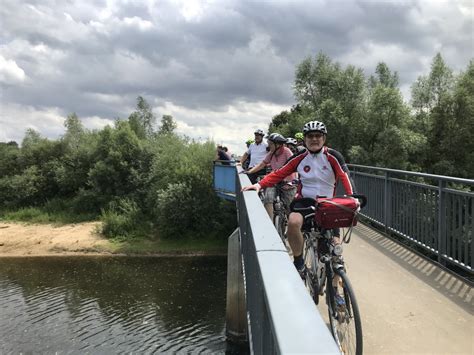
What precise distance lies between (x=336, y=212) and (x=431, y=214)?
370 cm

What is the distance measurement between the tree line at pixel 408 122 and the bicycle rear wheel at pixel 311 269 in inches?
798

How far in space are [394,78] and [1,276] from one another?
1277 inches

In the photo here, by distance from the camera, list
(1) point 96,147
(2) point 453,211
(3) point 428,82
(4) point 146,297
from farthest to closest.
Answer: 1. (1) point 96,147
2. (3) point 428,82
3. (4) point 146,297
4. (2) point 453,211

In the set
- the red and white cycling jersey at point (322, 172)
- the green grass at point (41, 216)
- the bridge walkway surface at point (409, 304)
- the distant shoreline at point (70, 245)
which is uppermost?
the red and white cycling jersey at point (322, 172)

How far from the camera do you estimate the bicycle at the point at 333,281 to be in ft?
11.6

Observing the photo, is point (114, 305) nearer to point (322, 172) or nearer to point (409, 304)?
point (409, 304)

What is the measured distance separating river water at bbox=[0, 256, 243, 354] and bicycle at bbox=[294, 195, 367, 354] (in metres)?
9.71

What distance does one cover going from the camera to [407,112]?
24344mm

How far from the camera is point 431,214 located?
22.1ft

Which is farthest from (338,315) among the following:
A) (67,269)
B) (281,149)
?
(67,269)

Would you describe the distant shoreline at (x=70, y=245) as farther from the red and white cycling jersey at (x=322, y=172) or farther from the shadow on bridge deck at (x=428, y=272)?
the red and white cycling jersey at (x=322, y=172)

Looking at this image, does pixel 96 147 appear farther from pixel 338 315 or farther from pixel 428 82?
pixel 338 315

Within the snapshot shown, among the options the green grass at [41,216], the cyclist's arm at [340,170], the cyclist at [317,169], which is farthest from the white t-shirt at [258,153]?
the green grass at [41,216]

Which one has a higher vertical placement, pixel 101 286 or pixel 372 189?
pixel 372 189
